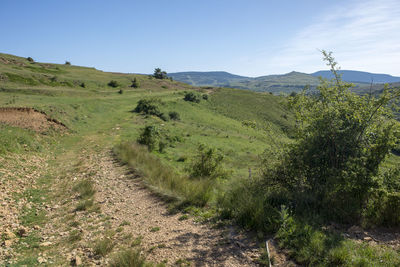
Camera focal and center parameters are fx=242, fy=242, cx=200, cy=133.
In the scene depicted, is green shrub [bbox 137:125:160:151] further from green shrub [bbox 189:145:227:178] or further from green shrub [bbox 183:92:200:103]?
green shrub [bbox 183:92:200:103]

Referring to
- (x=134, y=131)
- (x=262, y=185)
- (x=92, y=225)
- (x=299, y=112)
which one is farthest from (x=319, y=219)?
(x=134, y=131)

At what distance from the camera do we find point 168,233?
621 centimetres

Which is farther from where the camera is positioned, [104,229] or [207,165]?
[207,165]

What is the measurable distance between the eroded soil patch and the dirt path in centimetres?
1035

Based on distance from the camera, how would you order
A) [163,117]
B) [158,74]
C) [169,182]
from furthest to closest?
[158,74]
[163,117]
[169,182]

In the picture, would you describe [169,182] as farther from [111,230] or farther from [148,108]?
[148,108]

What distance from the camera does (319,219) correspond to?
6.12 meters

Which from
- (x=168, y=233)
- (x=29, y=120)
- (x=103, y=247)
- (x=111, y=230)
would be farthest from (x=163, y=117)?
(x=103, y=247)

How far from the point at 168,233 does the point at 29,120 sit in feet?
52.5

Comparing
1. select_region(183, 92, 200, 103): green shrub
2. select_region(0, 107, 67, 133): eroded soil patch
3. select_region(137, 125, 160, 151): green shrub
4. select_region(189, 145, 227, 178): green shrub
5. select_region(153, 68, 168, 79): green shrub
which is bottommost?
select_region(189, 145, 227, 178): green shrub

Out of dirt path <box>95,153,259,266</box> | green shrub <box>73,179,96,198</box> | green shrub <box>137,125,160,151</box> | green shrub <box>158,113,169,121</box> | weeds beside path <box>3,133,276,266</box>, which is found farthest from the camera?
green shrub <box>158,113,169,121</box>

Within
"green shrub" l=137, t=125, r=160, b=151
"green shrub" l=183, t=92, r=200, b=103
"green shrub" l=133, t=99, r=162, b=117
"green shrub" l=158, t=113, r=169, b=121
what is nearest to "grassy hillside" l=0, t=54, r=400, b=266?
"green shrub" l=137, t=125, r=160, b=151

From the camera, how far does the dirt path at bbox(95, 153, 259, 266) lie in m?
5.12

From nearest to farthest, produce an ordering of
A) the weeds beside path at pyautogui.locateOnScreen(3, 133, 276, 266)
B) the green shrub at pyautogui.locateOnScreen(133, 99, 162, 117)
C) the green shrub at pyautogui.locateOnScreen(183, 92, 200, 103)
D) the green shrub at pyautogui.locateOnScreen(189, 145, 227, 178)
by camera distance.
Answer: the weeds beside path at pyautogui.locateOnScreen(3, 133, 276, 266) → the green shrub at pyautogui.locateOnScreen(189, 145, 227, 178) → the green shrub at pyautogui.locateOnScreen(133, 99, 162, 117) → the green shrub at pyautogui.locateOnScreen(183, 92, 200, 103)
